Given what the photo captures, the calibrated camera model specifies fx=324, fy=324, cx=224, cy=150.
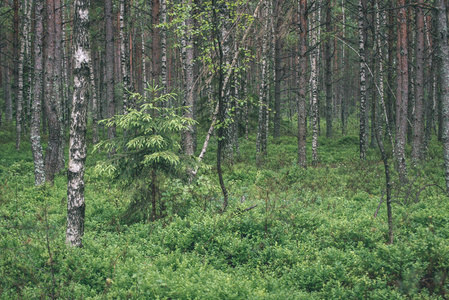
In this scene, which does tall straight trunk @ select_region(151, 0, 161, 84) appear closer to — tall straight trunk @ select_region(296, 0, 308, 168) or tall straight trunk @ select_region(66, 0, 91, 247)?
tall straight trunk @ select_region(296, 0, 308, 168)

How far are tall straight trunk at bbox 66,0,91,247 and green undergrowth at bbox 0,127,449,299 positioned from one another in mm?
497

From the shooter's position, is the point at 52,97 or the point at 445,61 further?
the point at 52,97

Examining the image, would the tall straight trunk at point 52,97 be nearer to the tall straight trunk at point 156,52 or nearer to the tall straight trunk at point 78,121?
the tall straight trunk at point 156,52

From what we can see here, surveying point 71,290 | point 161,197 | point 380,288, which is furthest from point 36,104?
point 380,288

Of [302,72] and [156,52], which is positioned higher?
[156,52]

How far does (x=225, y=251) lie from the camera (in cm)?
568

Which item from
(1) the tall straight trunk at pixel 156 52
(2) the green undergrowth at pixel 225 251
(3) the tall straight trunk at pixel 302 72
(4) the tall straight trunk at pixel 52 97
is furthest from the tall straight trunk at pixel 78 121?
(1) the tall straight trunk at pixel 156 52

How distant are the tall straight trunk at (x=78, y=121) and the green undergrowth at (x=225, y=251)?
1.63 feet

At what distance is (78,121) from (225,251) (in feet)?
11.2

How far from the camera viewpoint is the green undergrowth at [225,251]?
444 centimetres

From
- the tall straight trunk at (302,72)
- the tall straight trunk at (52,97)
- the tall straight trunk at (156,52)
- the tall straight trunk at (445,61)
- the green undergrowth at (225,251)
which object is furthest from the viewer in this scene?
the tall straight trunk at (156,52)

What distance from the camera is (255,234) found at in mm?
6273

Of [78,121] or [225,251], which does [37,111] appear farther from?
[225,251]

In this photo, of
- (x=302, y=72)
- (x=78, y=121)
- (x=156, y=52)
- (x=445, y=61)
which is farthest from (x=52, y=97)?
(x=445, y=61)
